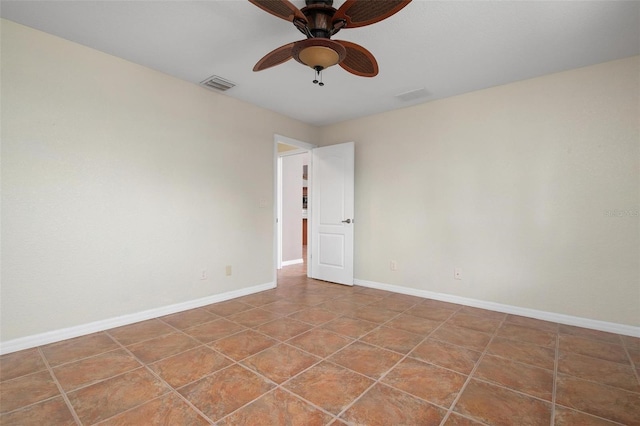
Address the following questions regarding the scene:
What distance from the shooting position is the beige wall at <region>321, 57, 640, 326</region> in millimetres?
2818

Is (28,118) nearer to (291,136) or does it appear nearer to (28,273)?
(28,273)

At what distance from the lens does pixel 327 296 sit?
397cm

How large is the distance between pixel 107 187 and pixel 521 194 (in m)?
4.21

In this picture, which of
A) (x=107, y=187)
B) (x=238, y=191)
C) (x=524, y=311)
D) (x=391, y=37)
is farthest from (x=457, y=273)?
(x=107, y=187)

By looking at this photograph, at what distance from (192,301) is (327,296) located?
1645 mm

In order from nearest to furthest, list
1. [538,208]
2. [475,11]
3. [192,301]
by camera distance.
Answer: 1. [475,11]
2. [538,208]
3. [192,301]

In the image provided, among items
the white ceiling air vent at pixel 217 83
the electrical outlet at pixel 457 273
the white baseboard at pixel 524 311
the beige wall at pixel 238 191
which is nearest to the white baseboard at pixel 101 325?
the beige wall at pixel 238 191

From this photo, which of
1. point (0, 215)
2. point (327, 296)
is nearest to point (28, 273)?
point (0, 215)

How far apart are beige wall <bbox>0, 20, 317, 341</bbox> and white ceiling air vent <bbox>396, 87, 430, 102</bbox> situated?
2031 millimetres

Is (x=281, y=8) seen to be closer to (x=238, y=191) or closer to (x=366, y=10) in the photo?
(x=366, y=10)

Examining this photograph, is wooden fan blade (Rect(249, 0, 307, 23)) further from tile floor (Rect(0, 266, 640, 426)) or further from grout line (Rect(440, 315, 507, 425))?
grout line (Rect(440, 315, 507, 425))

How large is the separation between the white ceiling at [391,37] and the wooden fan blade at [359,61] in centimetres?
42

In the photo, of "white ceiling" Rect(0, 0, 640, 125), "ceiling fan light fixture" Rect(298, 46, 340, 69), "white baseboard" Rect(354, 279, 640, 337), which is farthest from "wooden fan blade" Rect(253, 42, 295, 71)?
"white baseboard" Rect(354, 279, 640, 337)

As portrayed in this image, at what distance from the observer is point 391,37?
8.13ft
